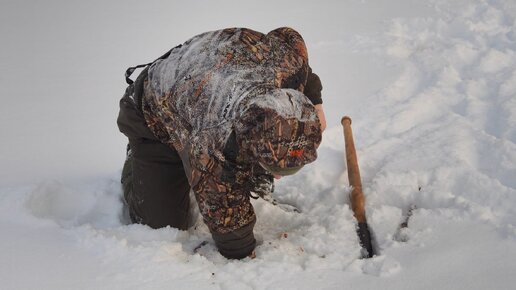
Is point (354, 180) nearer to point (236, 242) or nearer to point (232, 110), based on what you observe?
point (236, 242)

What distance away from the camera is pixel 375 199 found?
182 cm

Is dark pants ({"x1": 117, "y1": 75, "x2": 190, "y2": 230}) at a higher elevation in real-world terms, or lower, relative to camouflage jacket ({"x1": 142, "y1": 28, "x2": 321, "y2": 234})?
lower

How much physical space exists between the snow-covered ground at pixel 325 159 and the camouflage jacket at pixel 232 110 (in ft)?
0.86

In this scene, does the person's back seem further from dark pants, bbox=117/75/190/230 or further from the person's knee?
dark pants, bbox=117/75/190/230

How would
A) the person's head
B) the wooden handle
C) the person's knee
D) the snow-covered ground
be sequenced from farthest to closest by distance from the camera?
the wooden handle < the person's knee < the snow-covered ground < the person's head

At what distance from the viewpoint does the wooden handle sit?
177 centimetres

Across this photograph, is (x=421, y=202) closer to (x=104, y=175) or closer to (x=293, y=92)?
(x=293, y=92)

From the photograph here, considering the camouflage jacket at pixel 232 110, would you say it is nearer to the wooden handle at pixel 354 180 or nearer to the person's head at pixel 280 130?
the person's head at pixel 280 130

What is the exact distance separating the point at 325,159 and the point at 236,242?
0.85 meters

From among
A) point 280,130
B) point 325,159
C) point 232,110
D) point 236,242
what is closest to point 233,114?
point 232,110

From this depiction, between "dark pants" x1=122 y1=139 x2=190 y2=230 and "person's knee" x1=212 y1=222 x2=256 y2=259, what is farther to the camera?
"dark pants" x1=122 y1=139 x2=190 y2=230

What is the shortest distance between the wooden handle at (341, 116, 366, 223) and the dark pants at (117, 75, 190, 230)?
2.26 ft

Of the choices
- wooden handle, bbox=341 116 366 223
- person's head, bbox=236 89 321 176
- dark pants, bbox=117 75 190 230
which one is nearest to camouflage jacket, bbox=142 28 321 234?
person's head, bbox=236 89 321 176

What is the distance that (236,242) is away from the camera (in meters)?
1.54
